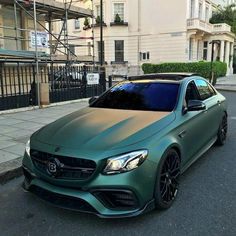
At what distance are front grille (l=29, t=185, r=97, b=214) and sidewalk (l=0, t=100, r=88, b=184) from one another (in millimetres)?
1405

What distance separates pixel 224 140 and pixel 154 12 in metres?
24.4

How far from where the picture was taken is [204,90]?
5.39 metres

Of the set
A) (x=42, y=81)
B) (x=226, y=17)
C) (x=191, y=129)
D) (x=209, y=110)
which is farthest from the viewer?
(x=226, y=17)

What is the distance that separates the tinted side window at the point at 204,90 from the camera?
5.13 meters

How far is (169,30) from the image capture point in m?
27.9

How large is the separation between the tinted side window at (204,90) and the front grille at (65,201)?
A: 293 centimetres

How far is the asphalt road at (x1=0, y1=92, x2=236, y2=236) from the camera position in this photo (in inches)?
120

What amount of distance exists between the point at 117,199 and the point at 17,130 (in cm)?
478

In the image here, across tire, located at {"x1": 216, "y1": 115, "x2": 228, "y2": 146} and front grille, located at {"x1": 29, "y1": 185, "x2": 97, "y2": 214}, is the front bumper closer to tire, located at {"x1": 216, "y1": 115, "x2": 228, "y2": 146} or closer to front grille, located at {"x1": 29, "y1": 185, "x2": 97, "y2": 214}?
front grille, located at {"x1": 29, "y1": 185, "x2": 97, "y2": 214}

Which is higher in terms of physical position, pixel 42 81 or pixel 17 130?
pixel 42 81

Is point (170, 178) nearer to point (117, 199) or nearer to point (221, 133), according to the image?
point (117, 199)

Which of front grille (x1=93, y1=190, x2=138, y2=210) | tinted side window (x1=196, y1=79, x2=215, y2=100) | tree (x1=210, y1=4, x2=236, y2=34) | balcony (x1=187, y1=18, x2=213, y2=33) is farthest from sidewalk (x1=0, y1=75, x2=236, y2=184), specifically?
tree (x1=210, y1=4, x2=236, y2=34)

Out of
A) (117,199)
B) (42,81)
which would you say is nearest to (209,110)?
(117,199)

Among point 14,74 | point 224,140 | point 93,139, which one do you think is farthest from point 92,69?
point 93,139
